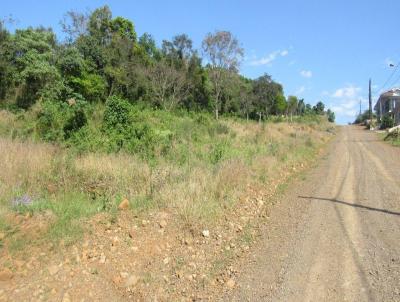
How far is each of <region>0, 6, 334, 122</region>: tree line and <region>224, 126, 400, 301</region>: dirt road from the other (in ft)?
50.2

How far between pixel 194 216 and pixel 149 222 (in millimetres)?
927

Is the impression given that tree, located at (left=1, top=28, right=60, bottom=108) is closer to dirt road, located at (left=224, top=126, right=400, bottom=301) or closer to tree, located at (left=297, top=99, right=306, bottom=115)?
dirt road, located at (left=224, top=126, right=400, bottom=301)

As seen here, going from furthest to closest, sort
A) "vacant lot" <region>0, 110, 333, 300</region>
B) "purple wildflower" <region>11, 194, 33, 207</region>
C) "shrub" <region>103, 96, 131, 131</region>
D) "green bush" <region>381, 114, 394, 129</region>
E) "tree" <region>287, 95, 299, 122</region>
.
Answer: "tree" <region>287, 95, 299, 122</region> < "green bush" <region>381, 114, 394, 129</region> < "shrub" <region>103, 96, 131, 131</region> < "purple wildflower" <region>11, 194, 33, 207</region> < "vacant lot" <region>0, 110, 333, 300</region>

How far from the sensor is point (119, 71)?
36.7 metres

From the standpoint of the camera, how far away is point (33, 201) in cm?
684

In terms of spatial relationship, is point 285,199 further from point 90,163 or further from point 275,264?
point 90,163

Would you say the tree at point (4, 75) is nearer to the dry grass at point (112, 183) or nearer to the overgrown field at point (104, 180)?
the overgrown field at point (104, 180)

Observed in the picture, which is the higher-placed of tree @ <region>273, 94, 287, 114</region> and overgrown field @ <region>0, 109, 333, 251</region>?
tree @ <region>273, 94, 287, 114</region>

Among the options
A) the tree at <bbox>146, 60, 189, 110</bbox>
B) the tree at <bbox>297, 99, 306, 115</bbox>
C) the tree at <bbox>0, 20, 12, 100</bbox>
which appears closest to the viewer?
the tree at <bbox>0, 20, 12, 100</bbox>

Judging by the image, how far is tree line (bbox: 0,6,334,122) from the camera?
26.2 metres

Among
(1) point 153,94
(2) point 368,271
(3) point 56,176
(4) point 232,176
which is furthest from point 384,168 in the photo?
(1) point 153,94

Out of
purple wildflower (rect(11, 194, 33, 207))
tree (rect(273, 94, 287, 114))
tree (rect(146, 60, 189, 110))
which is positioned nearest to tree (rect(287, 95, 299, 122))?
tree (rect(273, 94, 287, 114))

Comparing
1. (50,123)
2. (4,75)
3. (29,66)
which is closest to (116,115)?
(50,123)

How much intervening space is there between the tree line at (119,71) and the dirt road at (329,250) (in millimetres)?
15304
